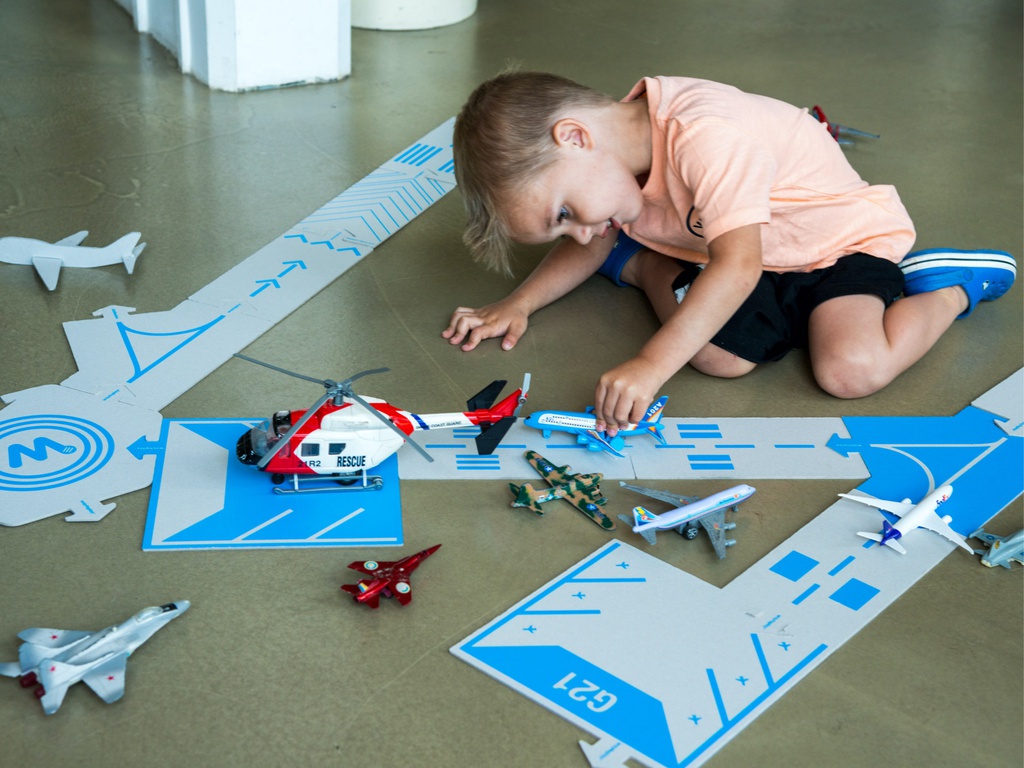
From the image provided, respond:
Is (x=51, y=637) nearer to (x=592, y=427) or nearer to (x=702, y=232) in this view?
(x=592, y=427)

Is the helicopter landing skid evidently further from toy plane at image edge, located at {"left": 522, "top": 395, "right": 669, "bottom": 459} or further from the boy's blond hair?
the boy's blond hair

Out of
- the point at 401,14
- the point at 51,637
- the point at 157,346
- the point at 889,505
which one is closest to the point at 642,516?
the point at 889,505

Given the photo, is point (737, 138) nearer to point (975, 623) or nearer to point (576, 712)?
point (975, 623)

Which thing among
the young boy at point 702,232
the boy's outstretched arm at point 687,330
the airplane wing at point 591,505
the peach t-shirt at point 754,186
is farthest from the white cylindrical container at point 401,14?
the airplane wing at point 591,505

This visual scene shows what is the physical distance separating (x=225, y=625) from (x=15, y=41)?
7.29 feet

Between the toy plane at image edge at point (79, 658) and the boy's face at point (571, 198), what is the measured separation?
2.28 ft

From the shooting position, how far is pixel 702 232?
1672 millimetres

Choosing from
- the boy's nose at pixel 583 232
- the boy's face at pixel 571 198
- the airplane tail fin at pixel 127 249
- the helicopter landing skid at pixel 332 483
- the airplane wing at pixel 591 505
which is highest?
the boy's face at pixel 571 198

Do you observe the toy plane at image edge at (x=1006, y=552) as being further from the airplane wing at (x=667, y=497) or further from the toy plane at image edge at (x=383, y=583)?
the toy plane at image edge at (x=383, y=583)

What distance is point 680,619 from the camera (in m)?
1.24

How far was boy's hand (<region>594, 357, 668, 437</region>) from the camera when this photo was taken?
144 cm

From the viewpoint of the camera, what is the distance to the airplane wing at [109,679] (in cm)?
109

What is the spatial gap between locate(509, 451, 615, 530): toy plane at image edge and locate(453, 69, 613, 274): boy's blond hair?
1.11 ft

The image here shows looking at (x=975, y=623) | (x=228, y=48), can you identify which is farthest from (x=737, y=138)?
(x=228, y=48)
